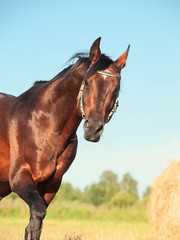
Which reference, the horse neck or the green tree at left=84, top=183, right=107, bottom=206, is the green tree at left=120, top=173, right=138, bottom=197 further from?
the horse neck

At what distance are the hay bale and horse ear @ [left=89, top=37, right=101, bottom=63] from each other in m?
6.42

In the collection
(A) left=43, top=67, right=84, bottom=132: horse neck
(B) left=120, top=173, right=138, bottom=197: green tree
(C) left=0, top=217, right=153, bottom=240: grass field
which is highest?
(A) left=43, top=67, right=84, bottom=132: horse neck

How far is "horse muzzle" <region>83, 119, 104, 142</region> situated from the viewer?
4.30 metres

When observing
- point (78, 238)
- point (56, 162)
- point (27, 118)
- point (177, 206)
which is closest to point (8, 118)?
point (27, 118)

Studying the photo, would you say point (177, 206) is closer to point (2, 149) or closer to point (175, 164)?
point (175, 164)

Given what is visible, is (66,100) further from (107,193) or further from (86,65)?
(107,193)

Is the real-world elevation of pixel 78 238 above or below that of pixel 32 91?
below

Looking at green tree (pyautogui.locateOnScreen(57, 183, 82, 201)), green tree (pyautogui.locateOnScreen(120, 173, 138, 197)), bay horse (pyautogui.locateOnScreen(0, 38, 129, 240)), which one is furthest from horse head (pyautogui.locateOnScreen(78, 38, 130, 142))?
green tree (pyautogui.locateOnScreen(120, 173, 138, 197))

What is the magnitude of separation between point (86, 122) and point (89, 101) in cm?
27

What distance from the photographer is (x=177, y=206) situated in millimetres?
9977

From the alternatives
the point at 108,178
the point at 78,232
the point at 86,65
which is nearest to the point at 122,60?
the point at 86,65

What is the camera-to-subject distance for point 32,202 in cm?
452

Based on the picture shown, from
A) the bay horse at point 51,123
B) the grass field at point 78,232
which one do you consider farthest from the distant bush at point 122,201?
the bay horse at point 51,123

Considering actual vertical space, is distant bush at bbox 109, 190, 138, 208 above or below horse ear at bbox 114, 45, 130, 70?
below
